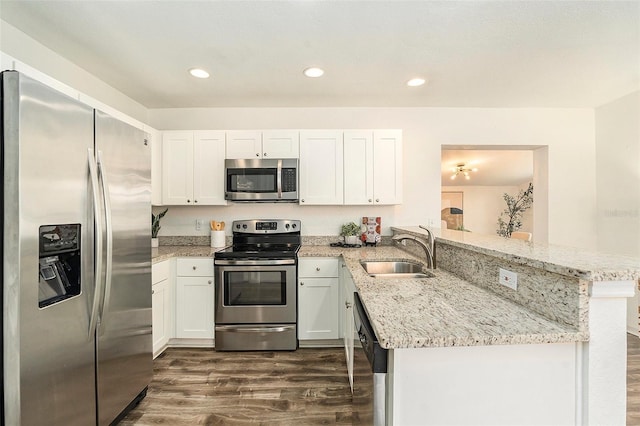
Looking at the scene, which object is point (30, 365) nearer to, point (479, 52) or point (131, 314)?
point (131, 314)

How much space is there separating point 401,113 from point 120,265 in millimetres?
3023

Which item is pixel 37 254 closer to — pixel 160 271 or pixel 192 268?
pixel 160 271

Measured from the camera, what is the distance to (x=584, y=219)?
327 centimetres

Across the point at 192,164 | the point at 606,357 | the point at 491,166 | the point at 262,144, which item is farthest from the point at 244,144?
the point at 491,166

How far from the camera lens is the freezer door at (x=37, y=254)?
1074 mm

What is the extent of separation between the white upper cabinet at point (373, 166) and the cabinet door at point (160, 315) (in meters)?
1.88

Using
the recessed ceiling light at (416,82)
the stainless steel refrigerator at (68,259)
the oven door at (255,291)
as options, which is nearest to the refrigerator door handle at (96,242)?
the stainless steel refrigerator at (68,259)

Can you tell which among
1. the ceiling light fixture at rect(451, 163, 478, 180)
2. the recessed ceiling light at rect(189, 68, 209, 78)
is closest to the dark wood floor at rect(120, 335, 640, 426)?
the recessed ceiling light at rect(189, 68, 209, 78)

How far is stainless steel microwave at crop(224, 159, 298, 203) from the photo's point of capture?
9.16 ft

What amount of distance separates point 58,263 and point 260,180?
174cm

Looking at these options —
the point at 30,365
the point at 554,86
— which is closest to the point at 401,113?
the point at 554,86

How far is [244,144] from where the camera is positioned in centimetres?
286

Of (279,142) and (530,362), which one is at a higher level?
(279,142)

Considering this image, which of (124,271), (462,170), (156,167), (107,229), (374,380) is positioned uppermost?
(462,170)
